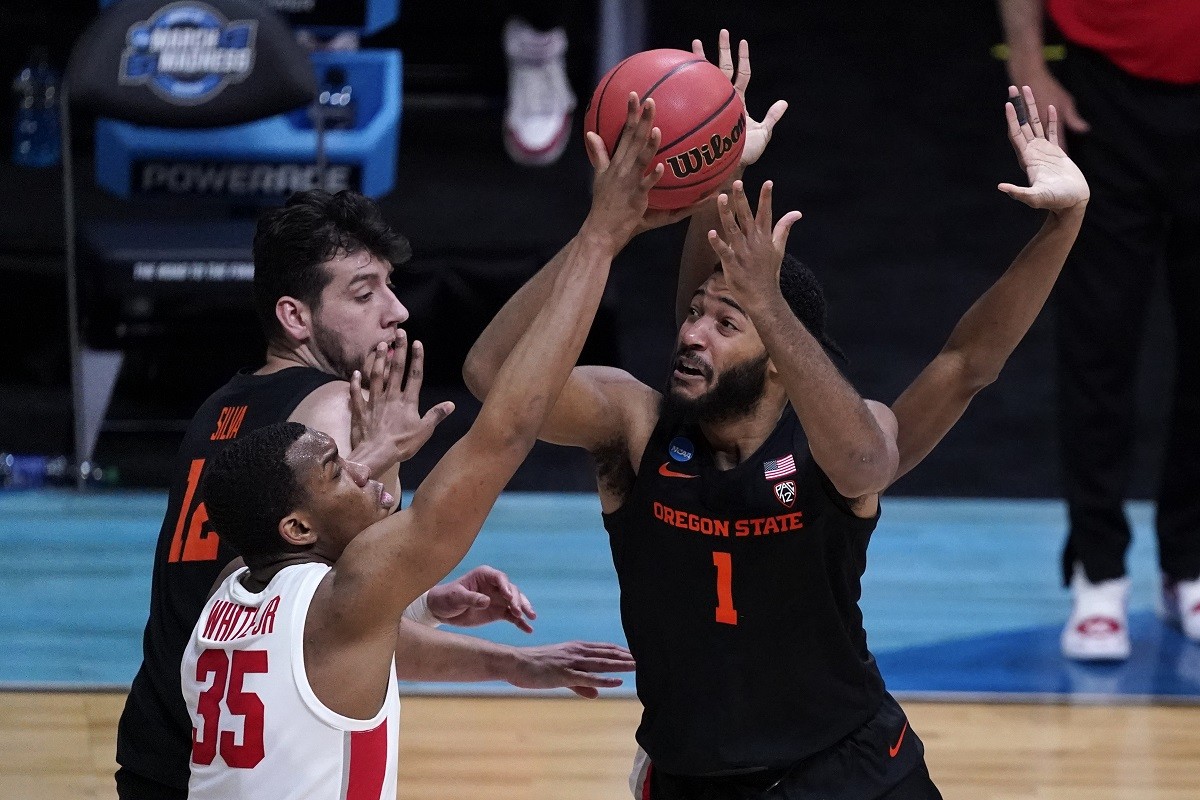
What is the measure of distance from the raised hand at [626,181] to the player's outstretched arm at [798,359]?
0.49ft

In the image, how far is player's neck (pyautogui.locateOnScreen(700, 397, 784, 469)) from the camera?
346 centimetres

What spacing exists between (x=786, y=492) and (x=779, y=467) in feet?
0.19

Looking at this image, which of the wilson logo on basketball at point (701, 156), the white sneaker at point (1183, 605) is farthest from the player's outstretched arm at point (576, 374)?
the white sneaker at point (1183, 605)

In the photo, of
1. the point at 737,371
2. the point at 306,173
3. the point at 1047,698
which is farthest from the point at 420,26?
the point at 737,371

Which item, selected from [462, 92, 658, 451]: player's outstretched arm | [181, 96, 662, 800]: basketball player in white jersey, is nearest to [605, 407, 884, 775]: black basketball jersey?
[462, 92, 658, 451]: player's outstretched arm

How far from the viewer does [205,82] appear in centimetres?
663

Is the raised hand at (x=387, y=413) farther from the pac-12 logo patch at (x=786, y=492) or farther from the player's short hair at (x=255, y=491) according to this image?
the pac-12 logo patch at (x=786, y=492)

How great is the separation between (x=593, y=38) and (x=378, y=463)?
6107mm

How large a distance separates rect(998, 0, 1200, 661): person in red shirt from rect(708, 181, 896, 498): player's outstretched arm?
2.68 m

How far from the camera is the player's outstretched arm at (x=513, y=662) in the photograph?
355 cm

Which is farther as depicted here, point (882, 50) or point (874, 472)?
point (882, 50)

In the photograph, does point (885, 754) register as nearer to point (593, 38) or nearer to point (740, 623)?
point (740, 623)

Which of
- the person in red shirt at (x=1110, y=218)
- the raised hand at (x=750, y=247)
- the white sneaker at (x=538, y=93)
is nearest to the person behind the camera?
the raised hand at (x=750, y=247)

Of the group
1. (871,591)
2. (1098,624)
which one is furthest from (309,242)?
(871,591)
